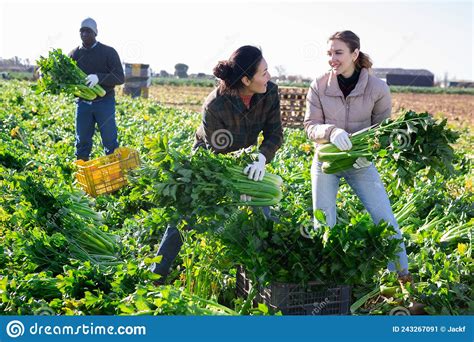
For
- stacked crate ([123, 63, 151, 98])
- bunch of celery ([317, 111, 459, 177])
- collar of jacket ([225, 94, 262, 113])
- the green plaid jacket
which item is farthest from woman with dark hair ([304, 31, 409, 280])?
stacked crate ([123, 63, 151, 98])

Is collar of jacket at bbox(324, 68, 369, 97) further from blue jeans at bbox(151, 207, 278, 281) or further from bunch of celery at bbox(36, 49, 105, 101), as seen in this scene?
bunch of celery at bbox(36, 49, 105, 101)

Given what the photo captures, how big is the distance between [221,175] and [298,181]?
2638 millimetres

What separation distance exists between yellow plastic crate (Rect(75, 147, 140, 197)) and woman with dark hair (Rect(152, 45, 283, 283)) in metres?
2.05

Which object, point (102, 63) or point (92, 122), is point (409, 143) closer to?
point (92, 122)

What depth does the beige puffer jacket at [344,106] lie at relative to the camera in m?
3.77

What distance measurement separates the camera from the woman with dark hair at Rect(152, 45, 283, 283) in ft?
12.0

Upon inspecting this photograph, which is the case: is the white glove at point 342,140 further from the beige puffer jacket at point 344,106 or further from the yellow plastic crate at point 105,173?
the yellow plastic crate at point 105,173

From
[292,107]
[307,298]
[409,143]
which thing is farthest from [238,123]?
[292,107]

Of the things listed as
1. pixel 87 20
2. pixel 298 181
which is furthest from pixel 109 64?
pixel 298 181

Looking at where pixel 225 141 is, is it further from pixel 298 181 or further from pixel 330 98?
pixel 298 181

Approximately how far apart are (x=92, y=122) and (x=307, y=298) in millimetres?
4283

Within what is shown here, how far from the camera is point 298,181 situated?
592 centimetres

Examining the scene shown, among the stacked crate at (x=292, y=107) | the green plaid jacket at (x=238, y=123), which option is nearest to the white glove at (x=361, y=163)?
the green plaid jacket at (x=238, y=123)

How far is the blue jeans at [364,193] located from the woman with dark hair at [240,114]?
382mm
